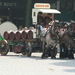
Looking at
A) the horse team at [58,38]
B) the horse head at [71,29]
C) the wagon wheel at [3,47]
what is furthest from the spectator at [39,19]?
the wagon wheel at [3,47]

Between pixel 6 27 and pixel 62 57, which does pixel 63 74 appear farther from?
pixel 6 27

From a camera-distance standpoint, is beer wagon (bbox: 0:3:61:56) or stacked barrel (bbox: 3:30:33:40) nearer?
beer wagon (bbox: 0:3:61:56)

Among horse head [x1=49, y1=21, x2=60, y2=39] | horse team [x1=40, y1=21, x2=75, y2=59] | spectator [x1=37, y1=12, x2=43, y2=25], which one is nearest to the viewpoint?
horse head [x1=49, y1=21, x2=60, y2=39]

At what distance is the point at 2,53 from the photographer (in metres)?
26.7

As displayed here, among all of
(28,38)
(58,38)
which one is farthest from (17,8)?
(58,38)

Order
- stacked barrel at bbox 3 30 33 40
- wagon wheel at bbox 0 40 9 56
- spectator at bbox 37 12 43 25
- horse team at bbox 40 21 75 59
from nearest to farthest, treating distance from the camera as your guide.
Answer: horse team at bbox 40 21 75 59 < spectator at bbox 37 12 43 25 < stacked barrel at bbox 3 30 33 40 < wagon wheel at bbox 0 40 9 56

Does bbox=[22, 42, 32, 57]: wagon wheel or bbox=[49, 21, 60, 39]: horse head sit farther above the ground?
bbox=[49, 21, 60, 39]: horse head

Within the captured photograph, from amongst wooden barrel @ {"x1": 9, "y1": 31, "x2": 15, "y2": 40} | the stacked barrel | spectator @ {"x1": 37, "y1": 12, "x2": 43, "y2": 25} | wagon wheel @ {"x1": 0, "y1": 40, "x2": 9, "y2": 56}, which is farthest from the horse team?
wagon wheel @ {"x1": 0, "y1": 40, "x2": 9, "y2": 56}

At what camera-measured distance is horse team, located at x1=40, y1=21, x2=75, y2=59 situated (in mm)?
22672

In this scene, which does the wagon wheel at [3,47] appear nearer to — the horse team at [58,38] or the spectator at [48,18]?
the spectator at [48,18]

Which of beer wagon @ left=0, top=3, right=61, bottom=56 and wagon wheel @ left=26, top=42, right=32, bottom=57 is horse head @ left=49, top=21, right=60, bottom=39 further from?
wagon wheel @ left=26, top=42, right=32, bottom=57

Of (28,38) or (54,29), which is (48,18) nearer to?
(28,38)

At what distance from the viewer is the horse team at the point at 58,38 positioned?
22672mm

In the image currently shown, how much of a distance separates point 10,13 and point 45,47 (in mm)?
21574
